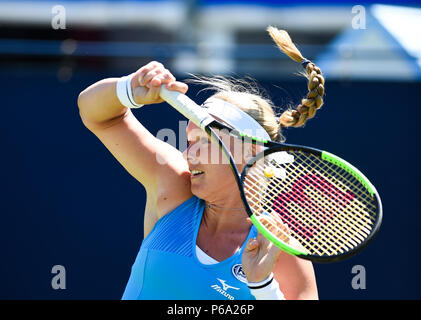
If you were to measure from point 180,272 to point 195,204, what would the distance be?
0.99ft

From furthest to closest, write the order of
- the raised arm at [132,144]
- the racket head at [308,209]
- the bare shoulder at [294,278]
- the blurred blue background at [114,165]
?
the blurred blue background at [114,165]
the raised arm at [132,144]
the bare shoulder at [294,278]
the racket head at [308,209]

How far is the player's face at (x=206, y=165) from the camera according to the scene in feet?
8.07

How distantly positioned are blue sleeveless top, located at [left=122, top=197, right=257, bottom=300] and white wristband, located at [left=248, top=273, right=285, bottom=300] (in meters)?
0.16

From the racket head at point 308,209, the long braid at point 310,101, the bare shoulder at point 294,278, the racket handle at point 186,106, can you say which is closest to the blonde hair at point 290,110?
the long braid at point 310,101

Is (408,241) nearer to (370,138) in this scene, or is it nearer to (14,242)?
(370,138)

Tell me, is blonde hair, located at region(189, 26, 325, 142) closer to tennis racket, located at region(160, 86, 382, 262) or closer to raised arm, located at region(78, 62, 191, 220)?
tennis racket, located at region(160, 86, 382, 262)

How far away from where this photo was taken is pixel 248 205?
88.0 inches

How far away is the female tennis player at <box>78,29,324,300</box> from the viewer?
2348 millimetres

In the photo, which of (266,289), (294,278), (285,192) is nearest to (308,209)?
(285,192)

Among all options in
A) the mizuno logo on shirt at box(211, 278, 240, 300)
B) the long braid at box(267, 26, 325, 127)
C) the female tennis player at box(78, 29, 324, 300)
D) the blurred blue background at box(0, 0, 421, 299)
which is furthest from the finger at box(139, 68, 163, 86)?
the blurred blue background at box(0, 0, 421, 299)

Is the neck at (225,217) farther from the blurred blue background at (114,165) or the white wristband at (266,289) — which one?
the blurred blue background at (114,165)

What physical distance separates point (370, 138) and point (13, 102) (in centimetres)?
222

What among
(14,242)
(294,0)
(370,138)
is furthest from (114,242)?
(294,0)
